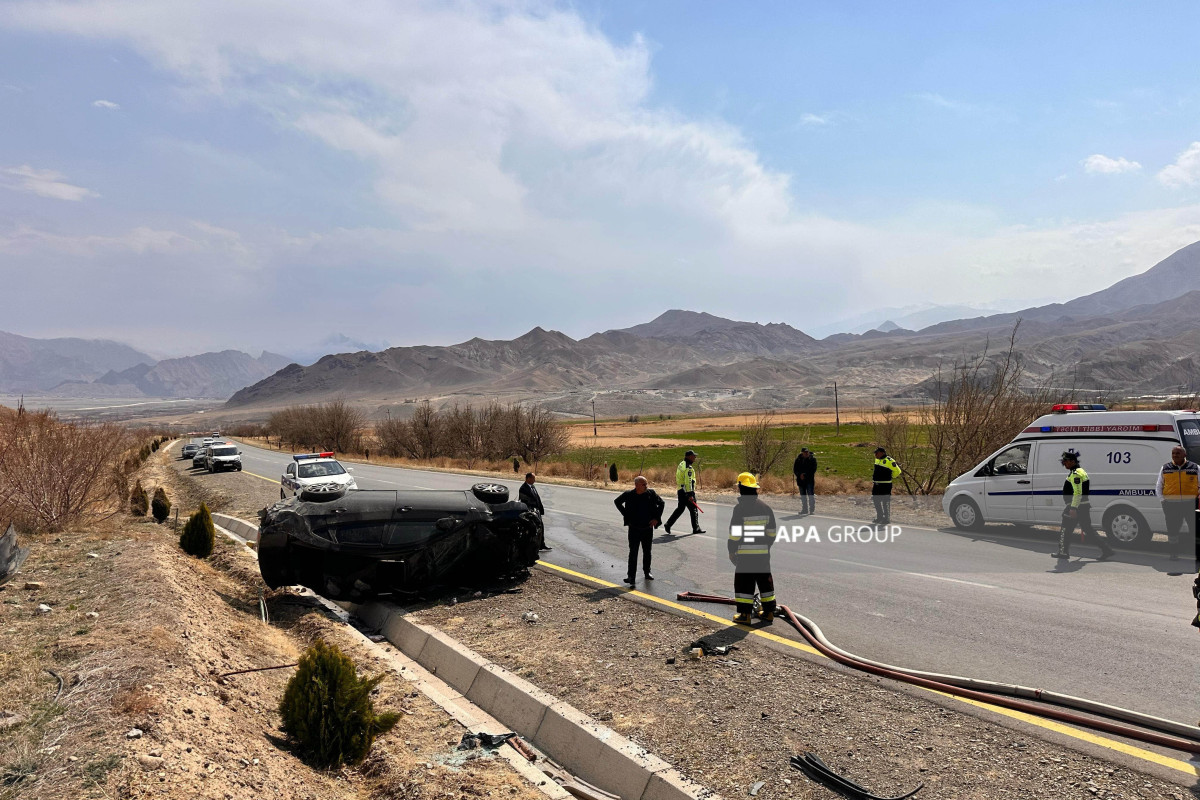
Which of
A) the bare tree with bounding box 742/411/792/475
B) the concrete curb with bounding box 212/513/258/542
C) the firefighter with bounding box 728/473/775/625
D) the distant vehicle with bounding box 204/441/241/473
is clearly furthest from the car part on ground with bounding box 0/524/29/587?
the distant vehicle with bounding box 204/441/241/473

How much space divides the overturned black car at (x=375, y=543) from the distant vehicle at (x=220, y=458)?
101ft

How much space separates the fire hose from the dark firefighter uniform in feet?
21.1

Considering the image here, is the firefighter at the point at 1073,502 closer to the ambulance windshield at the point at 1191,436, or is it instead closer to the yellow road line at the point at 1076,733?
the ambulance windshield at the point at 1191,436

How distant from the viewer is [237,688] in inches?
238

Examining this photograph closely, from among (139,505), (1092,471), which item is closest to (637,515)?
(1092,471)

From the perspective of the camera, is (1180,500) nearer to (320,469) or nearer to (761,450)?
(761,450)

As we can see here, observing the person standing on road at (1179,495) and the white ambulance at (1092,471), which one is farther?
the white ambulance at (1092,471)

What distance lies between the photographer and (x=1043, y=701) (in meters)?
5.68

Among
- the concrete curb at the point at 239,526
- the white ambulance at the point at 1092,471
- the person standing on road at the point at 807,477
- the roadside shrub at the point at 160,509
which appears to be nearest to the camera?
the white ambulance at the point at 1092,471

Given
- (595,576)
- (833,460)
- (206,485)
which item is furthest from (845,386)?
(595,576)

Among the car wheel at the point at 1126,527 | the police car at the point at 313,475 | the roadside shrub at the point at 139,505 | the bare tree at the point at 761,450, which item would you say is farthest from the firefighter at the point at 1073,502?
the roadside shrub at the point at 139,505

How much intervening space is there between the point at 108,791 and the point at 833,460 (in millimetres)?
37819

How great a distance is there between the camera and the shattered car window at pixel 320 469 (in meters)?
21.8

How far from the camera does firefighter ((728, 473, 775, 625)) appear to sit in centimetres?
790
